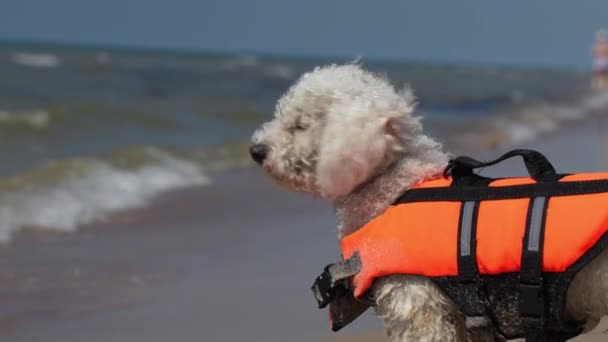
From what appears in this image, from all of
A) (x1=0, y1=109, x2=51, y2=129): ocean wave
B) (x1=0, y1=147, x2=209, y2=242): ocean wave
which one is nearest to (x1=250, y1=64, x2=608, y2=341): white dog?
(x1=0, y1=147, x2=209, y2=242): ocean wave

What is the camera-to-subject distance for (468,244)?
3.32 metres

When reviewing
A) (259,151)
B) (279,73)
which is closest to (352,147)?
(259,151)

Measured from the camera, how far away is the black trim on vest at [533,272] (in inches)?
126

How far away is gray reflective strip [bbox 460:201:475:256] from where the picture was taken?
332 cm

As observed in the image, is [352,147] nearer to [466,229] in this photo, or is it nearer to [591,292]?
[466,229]

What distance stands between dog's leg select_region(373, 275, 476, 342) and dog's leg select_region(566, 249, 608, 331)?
0.40m

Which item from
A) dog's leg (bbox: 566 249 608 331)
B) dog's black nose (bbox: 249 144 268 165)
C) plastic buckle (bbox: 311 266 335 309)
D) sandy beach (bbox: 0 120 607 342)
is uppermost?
dog's black nose (bbox: 249 144 268 165)

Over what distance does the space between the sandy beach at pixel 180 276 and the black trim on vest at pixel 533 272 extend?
1.41 meters

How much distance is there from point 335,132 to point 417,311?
70cm

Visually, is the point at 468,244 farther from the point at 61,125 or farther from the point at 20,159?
the point at 61,125

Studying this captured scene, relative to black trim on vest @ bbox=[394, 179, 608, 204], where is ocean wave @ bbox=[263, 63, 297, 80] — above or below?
below

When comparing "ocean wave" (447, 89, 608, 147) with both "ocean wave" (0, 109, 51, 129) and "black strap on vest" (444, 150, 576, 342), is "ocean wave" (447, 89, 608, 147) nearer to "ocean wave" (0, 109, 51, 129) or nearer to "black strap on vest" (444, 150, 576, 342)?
"ocean wave" (0, 109, 51, 129)

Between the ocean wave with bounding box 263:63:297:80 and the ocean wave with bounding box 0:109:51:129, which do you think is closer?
the ocean wave with bounding box 0:109:51:129

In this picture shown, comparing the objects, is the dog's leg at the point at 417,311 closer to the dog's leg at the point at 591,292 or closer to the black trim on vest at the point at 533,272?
the black trim on vest at the point at 533,272
